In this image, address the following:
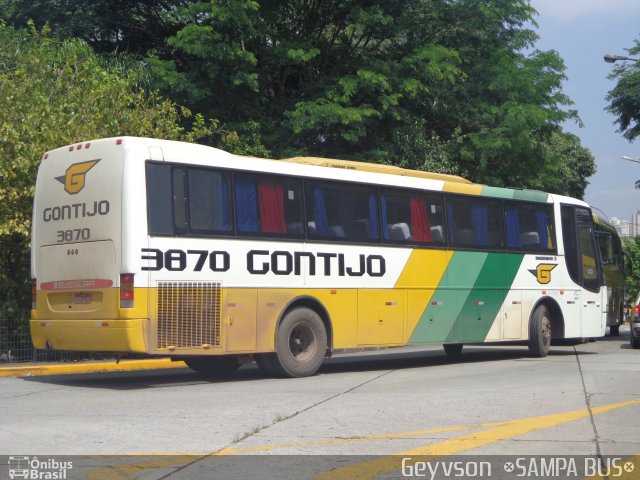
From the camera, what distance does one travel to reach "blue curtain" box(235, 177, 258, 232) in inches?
562

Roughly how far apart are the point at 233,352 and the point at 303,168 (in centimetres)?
327

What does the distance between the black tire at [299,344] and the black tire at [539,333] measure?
232 inches

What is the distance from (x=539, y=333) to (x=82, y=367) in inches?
345

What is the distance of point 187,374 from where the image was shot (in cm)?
1633

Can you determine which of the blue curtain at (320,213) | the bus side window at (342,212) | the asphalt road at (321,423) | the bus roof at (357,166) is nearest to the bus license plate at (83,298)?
the asphalt road at (321,423)

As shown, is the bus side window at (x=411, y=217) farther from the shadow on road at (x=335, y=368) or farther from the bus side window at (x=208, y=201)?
the bus side window at (x=208, y=201)

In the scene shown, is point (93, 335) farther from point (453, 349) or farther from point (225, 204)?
point (453, 349)

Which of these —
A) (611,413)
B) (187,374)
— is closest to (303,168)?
(187,374)

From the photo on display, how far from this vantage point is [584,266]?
2105 cm

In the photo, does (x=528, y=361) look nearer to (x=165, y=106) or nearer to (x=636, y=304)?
(x=636, y=304)

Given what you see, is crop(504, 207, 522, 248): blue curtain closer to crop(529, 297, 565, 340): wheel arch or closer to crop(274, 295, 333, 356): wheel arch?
crop(529, 297, 565, 340): wheel arch

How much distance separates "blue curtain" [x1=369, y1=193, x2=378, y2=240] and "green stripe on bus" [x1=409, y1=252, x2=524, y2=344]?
1.82 m

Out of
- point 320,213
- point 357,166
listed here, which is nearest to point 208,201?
point 320,213

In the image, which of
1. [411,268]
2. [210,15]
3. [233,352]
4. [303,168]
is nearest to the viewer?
[233,352]
